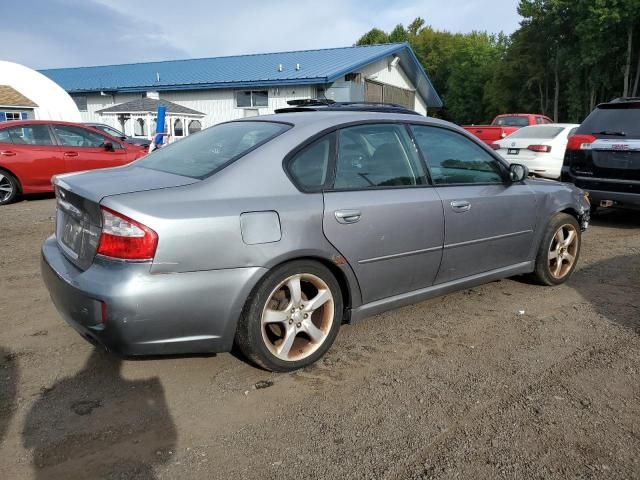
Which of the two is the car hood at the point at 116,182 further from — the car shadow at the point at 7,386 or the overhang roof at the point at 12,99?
the overhang roof at the point at 12,99

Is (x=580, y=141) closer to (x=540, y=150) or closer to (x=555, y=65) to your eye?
(x=540, y=150)

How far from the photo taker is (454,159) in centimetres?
392

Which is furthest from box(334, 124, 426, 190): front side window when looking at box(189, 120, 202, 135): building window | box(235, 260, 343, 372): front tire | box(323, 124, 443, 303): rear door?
box(189, 120, 202, 135): building window

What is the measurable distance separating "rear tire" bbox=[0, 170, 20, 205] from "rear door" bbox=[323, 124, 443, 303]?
800 centimetres

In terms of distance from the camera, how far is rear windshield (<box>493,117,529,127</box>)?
1670 centimetres

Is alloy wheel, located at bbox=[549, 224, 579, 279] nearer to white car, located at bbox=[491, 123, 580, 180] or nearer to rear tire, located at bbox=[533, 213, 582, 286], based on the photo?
rear tire, located at bbox=[533, 213, 582, 286]

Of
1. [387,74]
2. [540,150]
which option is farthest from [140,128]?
[540,150]

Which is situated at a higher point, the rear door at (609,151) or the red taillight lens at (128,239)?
the rear door at (609,151)

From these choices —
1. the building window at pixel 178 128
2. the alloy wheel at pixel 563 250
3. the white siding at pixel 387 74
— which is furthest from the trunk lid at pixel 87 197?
the white siding at pixel 387 74

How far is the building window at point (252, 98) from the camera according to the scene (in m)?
23.2

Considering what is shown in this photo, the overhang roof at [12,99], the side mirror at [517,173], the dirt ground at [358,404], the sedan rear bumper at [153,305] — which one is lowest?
the dirt ground at [358,404]

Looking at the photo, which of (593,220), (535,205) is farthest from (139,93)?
(535,205)

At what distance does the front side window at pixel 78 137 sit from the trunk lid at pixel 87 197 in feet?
24.0

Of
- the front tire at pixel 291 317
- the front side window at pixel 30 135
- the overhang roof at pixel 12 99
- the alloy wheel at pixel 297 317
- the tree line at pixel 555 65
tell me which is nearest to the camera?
the front tire at pixel 291 317
